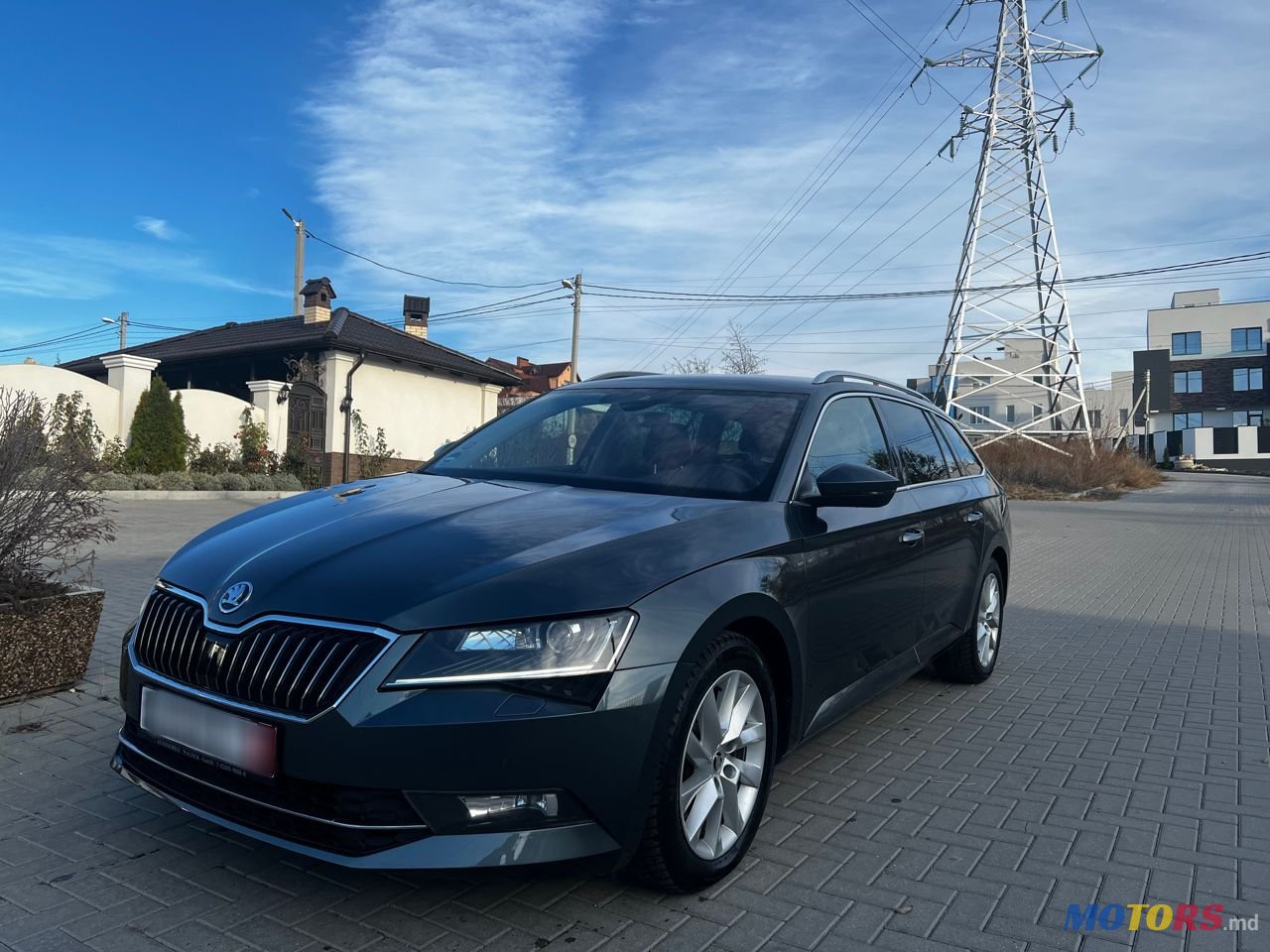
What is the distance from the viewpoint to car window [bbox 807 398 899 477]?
152 inches

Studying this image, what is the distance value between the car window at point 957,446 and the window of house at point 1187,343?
73852 mm

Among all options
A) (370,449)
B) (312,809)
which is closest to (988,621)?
(312,809)

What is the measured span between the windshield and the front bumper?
4.07ft

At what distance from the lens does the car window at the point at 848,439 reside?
387 centimetres

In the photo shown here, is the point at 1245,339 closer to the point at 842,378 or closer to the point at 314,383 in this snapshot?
the point at 314,383

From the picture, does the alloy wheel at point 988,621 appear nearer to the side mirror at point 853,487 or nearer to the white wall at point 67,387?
the side mirror at point 853,487

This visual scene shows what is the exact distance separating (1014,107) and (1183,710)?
112 feet

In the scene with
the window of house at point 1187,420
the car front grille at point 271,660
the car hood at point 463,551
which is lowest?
the car front grille at point 271,660

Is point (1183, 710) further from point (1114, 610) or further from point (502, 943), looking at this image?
point (502, 943)

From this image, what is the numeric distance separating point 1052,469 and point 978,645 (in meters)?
29.1

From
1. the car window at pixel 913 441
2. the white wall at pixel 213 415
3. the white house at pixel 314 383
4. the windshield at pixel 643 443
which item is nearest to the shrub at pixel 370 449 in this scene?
the white house at pixel 314 383

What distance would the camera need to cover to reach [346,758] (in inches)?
93.7

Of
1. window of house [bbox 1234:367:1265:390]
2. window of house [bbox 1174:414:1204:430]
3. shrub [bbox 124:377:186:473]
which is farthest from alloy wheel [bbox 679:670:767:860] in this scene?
window of house [bbox 1174:414:1204:430]

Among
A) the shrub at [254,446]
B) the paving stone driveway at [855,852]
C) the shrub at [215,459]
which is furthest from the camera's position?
the shrub at [254,446]
